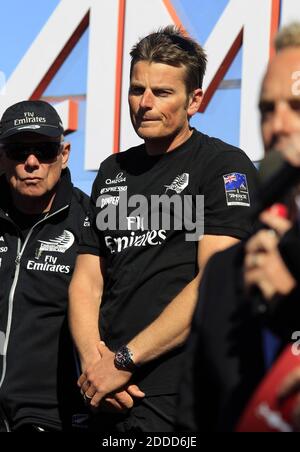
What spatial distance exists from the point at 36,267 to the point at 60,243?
6.0 inches

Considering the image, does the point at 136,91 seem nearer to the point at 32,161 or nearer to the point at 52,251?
the point at 32,161

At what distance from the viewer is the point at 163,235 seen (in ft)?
10.7

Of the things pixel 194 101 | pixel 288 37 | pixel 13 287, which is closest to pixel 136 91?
pixel 194 101

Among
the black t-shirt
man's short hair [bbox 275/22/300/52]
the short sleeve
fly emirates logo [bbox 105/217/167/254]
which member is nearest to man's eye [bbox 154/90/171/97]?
the black t-shirt

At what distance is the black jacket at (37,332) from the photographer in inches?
145

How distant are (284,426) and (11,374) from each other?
93.4 inches

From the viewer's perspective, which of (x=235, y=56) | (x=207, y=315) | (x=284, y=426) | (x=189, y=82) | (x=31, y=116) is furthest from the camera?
(x=235, y=56)

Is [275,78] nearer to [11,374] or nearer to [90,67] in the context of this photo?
[11,374]

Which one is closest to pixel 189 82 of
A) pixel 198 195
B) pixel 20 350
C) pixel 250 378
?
pixel 198 195

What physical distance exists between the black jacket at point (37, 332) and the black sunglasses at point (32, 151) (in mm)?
326

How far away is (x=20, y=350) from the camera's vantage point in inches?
146

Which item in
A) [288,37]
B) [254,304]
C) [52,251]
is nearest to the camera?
[254,304]

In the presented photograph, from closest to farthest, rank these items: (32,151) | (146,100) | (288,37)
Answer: (288,37)
(146,100)
(32,151)

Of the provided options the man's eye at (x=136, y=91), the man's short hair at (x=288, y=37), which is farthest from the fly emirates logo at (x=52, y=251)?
the man's short hair at (x=288, y=37)
